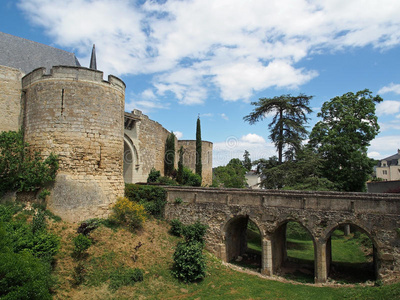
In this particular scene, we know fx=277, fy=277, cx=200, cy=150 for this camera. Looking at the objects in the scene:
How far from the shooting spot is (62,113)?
12.3 meters

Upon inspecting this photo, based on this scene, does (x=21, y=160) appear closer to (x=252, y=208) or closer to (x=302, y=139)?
(x=252, y=208)

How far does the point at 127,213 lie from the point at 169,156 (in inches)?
635

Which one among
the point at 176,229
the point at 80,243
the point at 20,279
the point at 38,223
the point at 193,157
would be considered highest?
the point at 193,157

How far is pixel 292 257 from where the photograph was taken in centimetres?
1791

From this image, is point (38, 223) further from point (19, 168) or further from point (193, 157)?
point (193, 157)

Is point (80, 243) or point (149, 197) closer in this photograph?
point (80, 243)

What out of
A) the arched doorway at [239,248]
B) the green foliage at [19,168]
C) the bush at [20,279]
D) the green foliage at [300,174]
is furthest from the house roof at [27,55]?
the green foliage at [300,174]

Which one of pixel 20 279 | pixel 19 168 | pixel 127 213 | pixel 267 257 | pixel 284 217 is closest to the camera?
pixel 20 279

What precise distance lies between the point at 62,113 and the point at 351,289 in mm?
14764

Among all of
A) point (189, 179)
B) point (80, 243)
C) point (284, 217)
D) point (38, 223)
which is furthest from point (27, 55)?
point (189, 179)

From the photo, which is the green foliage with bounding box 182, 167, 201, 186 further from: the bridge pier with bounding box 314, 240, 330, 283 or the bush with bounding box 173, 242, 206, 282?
the bridge pier with bounding box 314, 240, 330, 283

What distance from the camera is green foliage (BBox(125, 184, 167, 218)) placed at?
54.5 feet

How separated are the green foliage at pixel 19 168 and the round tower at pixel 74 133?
1.31 ft

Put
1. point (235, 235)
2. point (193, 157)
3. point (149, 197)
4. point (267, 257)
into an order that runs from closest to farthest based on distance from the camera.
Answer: point (267, 257), point (235, 235), point (149, 197), point (193, 157)
